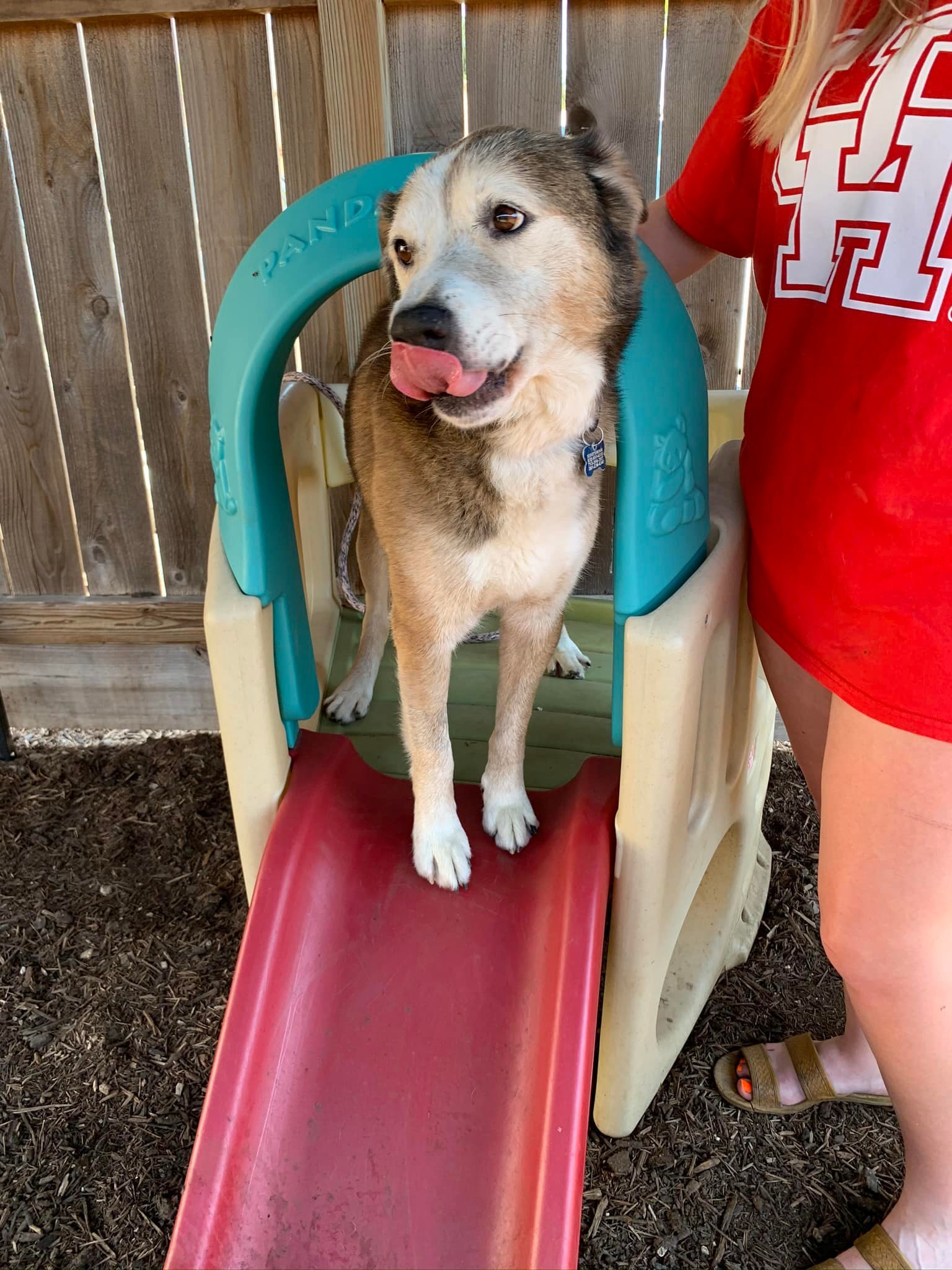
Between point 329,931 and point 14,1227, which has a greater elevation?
point 329,931

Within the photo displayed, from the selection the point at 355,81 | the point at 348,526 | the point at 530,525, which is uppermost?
the point at 355,81

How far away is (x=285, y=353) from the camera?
180 centimetres

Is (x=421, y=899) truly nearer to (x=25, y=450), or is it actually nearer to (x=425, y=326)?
(x=425, y=326)

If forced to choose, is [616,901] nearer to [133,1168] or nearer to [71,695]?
[133,1168]

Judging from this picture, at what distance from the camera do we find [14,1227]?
1.79 m

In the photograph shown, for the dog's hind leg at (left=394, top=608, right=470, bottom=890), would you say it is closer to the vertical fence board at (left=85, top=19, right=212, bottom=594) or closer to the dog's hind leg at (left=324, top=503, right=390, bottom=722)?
the dog's hind leg at (left=324, top=503, right=390, bottom=722)

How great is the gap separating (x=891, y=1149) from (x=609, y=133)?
269cm

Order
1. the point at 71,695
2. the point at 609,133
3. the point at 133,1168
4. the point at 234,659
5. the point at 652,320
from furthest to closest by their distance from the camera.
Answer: the point at 71,695 < the point at 609,133 < the point at 133,1168 < the point at 234,659 < the point at 652,320

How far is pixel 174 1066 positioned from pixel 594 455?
1.69 metres

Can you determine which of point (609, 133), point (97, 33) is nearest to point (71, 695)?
point (97, 33)

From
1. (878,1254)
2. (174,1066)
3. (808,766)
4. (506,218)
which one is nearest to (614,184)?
(506,218)

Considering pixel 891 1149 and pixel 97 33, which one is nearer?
pixel 891 1149

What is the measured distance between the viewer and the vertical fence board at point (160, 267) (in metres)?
2.66

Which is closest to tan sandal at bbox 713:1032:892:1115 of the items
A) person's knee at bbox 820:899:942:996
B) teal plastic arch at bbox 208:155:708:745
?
person's knee at bbox 820:899:942:996
